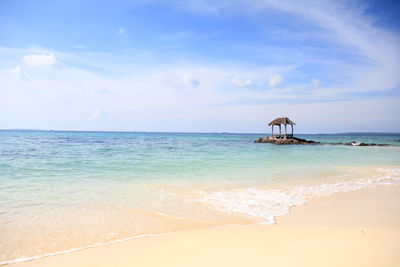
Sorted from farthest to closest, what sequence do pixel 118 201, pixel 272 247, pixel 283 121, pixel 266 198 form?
1. pixel 283 121
2. pixel 266 198
3. pixel 118 201
4. pixel 272 247

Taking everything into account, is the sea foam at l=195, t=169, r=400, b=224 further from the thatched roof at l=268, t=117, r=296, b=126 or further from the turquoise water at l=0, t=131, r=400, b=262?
the thatched roof at l=268, t=117, r=296, b=126

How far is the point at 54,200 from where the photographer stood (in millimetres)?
6348

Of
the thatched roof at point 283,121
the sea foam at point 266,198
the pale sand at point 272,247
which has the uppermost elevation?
the thatched roof at point 283,121

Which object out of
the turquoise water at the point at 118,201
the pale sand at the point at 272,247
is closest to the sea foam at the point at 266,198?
the turquoise water at the point at 118,201

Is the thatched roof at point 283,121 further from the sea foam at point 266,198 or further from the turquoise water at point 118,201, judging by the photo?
the sea foam at point 266,198

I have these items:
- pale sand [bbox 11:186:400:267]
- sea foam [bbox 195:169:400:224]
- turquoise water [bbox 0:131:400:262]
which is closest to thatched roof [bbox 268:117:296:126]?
turquoise water [bbox 0:131:400:262]

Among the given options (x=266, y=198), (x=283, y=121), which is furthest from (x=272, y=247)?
(x=283, y=121)

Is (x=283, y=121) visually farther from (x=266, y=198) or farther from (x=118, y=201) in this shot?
(x=118, y=201)

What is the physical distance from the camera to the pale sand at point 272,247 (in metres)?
3.52

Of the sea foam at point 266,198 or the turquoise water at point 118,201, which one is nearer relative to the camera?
the turquoise water at point 118,201

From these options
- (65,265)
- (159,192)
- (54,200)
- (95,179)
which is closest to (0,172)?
(95,179)

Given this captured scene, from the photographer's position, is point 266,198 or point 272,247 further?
point 266,198

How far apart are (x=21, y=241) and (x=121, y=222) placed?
5.19 feet

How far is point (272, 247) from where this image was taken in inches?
155
